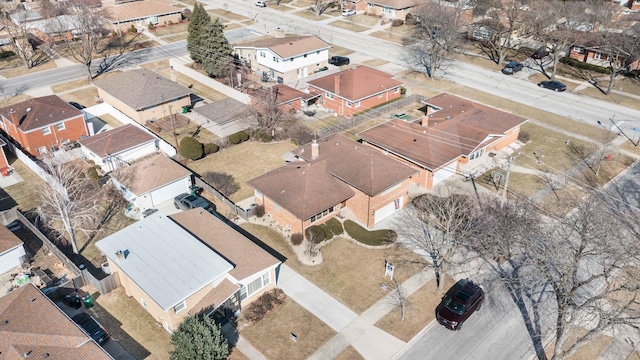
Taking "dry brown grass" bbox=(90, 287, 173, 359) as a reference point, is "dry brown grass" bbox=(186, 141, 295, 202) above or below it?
above

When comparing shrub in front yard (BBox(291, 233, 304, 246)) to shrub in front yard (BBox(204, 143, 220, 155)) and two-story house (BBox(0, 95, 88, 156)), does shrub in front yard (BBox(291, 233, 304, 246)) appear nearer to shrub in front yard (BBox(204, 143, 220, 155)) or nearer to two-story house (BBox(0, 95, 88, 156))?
shrub in front yard (BBox(204, 143, 220, 155))

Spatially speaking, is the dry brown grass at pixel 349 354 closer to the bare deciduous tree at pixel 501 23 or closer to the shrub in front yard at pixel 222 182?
the shrub in front yard at pixel 222 182

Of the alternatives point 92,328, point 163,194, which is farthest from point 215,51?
point 92,328

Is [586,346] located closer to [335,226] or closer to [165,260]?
[335,226]

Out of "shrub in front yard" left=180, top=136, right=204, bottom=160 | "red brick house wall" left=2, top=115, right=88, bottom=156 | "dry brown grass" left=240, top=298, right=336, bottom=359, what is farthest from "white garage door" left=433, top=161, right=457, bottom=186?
"red brick house wall" left=2, top=115, right=88, bottom=156

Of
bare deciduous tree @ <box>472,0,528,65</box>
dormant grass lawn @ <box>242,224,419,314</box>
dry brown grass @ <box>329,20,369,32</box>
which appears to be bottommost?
dormant grass lawn @ <box>242,224,419,314</box>

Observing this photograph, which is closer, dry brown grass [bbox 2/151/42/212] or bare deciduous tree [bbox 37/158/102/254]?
bare deciduous tree [bbox 37/158/102/254]

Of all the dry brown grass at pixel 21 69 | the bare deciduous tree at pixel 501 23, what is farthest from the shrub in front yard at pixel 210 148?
the bare deciduous tree at pixel 501 23
